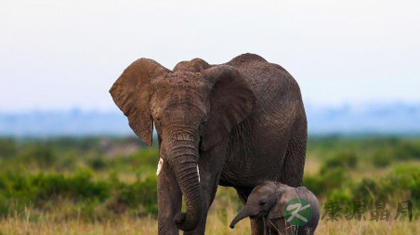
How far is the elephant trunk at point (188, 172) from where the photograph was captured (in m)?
7.41

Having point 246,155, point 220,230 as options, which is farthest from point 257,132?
point 220,230

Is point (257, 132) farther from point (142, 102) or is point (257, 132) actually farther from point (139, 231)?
point (139, 231)

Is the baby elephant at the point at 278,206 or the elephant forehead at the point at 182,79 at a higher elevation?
the elephant forehead at the point at 182,79

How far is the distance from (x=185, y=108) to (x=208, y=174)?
0.79 metres

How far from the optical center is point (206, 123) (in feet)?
26.0

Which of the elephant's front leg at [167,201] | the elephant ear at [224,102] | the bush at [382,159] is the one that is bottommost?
the bush at [382,159]

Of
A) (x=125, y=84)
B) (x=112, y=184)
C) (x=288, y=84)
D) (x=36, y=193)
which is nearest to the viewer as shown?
(x=125, y=84)

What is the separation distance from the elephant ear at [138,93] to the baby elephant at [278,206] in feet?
3.71

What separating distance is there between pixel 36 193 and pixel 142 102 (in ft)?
23.8

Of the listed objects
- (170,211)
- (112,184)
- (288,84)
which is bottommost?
(112,184)

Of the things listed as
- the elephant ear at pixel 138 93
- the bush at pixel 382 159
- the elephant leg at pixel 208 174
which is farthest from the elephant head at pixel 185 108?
the bush at pixel 382 159

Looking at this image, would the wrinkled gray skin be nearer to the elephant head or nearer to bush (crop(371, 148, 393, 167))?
the elephant head

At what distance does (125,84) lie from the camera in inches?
326
